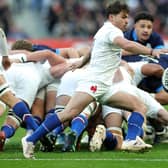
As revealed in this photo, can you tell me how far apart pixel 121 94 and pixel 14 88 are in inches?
59.9

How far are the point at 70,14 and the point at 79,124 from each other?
1371 centimetres

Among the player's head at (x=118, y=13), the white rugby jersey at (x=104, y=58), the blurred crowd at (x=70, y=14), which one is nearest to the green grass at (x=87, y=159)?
the white rugby jersey at (x=104, y=58)

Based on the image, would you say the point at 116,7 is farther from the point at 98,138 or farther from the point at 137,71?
the point at 137,71

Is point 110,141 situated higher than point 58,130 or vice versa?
point 58,130

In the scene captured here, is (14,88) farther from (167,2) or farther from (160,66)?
(167,2)

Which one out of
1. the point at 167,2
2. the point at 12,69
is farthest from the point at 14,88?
the point at 167,2

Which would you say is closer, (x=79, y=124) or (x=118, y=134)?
(x=79, y=124)

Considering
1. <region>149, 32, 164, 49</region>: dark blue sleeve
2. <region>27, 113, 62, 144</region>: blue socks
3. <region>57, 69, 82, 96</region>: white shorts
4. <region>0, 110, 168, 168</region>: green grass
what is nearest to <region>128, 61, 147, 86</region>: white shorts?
<region>57, 69, 82, 96</region>: white shorts

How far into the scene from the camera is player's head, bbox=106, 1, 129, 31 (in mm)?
9070

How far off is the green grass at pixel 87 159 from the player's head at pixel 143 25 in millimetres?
2643

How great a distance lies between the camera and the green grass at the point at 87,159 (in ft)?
26.5

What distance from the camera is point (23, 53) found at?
9.98 metres

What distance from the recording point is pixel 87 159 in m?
8.49

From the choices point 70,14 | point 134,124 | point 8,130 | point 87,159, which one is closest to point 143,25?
point 134,124
